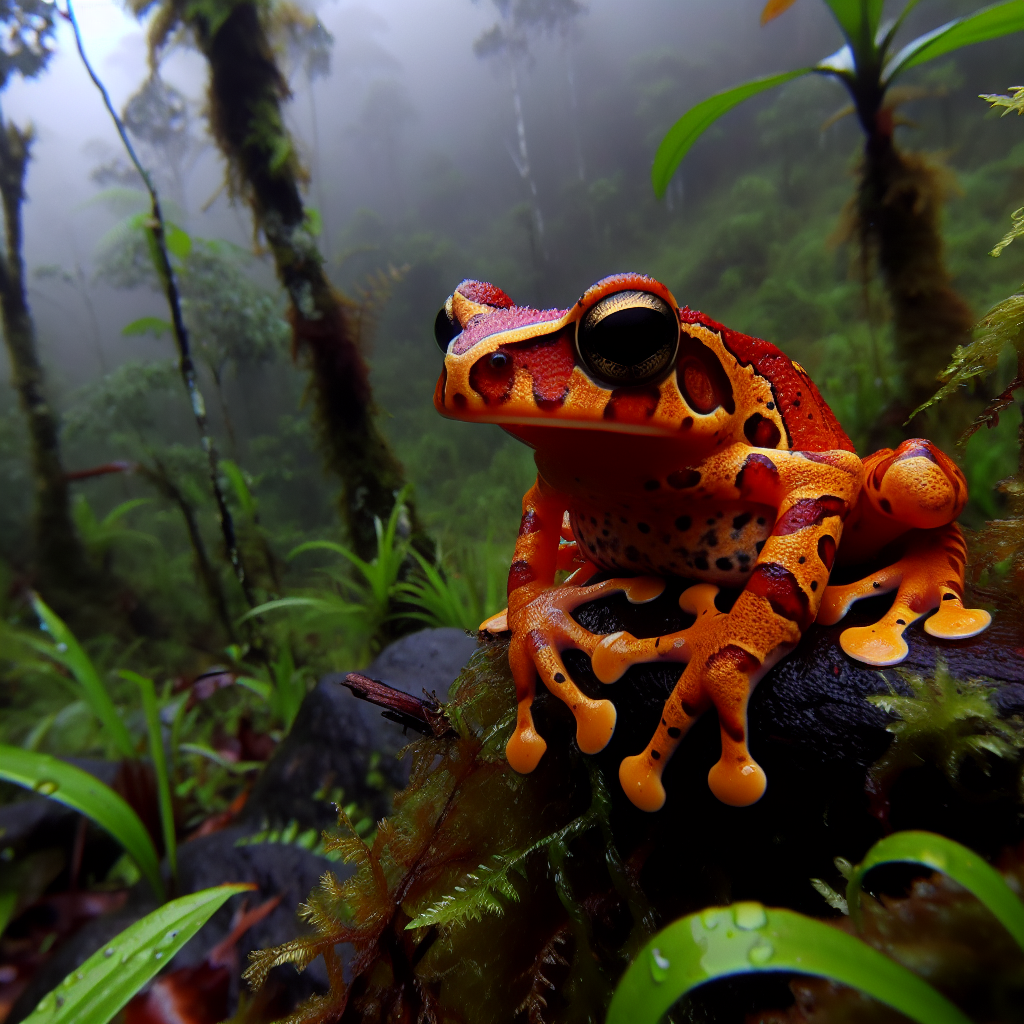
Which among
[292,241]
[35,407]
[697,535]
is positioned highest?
[292,241]

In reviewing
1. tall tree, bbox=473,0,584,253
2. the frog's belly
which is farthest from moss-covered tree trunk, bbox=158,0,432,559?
tall tree, bbox=473,0,584,253

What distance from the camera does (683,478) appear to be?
0.70 metres

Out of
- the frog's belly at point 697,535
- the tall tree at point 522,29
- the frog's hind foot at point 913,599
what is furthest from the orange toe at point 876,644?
the tall tree at point 522,29

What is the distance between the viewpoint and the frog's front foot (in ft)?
2.38

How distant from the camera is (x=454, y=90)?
13883 mm

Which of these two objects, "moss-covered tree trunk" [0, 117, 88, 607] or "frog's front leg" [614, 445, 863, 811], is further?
"moss-covered tree trunk" [0, 117, 88, 607]

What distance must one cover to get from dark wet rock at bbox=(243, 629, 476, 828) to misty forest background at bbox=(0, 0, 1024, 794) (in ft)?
1.84

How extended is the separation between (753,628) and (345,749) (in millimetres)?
1359

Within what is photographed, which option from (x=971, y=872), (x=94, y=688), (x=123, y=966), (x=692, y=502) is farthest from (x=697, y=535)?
(x=94, y=688)

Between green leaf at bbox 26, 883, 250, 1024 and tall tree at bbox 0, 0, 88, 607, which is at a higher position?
tall tree at bbox 0, 0, 88, 607

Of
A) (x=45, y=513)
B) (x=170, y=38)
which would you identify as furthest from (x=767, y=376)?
(x=45, y=513)

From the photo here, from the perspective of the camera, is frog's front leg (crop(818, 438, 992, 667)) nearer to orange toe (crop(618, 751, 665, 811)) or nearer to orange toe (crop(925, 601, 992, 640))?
orange toe (crop(925, 601, 992, 640))

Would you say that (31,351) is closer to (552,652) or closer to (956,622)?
(552,652)

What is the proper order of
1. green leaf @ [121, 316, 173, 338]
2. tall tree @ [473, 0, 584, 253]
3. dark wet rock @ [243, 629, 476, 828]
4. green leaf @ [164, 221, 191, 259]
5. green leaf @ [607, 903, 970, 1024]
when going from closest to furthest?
green leaf @ [607, 903, 970, 1024] < dark wet rock @ [243, 629, 476, 828] < green leaf @ [164, 221, 191, 259] < green leaf @ [121, 316, 173, 338] < tall tree @ [473, 0, 584, 253]
